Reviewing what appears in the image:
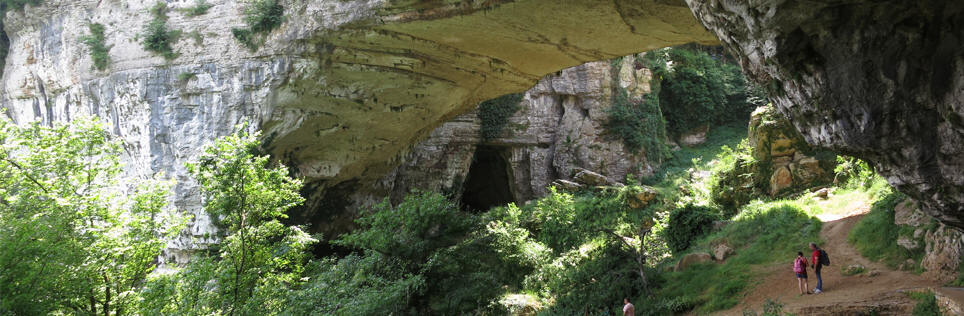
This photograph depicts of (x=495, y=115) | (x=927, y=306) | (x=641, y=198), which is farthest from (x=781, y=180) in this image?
(x=495, y=115)

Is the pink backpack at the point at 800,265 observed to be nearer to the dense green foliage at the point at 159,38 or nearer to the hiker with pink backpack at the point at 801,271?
the hiker with pink backpack at the point at 801,271

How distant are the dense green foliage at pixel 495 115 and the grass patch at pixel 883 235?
1341 centimetres

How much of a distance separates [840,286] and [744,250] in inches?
115

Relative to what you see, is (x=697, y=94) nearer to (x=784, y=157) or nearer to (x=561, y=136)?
(x=561, y=136)

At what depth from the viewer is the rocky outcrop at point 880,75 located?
14.3 ft

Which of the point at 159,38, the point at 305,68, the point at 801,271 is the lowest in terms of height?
the point at 801,271

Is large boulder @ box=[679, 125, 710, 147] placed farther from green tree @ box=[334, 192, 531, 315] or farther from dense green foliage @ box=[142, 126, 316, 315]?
dense green foliage @ box=[142, 126, 316, 315]

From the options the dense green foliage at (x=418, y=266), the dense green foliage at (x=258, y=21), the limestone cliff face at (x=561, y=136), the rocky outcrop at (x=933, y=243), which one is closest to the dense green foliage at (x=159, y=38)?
the dense green foliage at (x=258, y=21)

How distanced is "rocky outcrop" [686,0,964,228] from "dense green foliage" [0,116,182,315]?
836 cm

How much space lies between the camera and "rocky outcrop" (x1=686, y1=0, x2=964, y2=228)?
437 cm

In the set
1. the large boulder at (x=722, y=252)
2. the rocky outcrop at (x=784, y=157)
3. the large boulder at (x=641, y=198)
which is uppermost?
the rocky outcrop at (x=784, y=157)

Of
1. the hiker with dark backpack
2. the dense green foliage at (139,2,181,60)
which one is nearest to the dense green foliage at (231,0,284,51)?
the dense green foliage at (139,2,181,60)

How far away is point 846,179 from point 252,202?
43.7ft

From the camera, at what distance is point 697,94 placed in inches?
966
